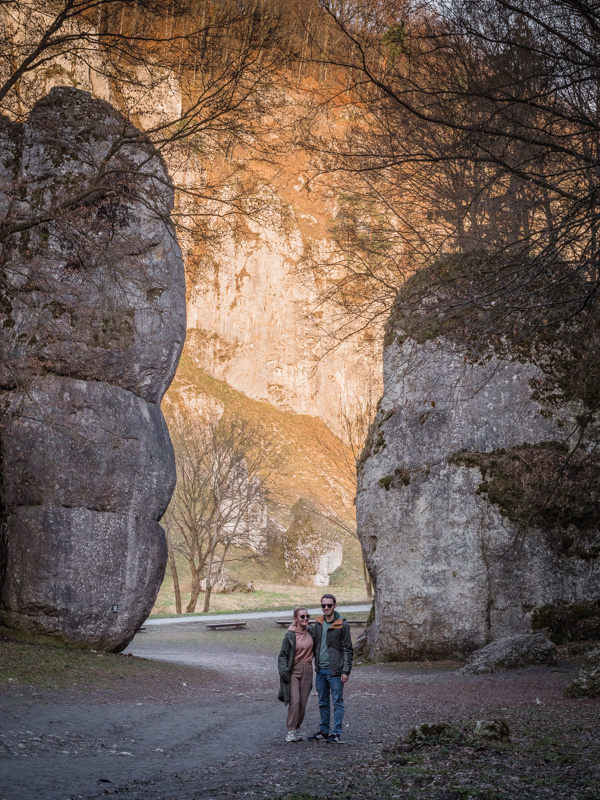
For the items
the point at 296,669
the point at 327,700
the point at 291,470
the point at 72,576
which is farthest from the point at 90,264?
the point at 291,470

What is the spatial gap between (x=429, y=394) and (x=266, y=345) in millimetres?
50908

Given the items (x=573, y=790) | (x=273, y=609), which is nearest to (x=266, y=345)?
(x=273, y=609)

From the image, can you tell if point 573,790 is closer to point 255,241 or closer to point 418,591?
point 418,591

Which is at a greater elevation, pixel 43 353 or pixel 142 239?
pixel 142 239

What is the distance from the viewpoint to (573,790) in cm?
522

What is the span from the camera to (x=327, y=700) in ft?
25.5

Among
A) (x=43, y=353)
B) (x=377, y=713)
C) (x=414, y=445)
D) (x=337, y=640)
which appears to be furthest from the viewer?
(x=414, y=445)

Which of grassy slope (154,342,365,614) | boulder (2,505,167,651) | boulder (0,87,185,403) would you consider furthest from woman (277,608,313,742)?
grassy slope (154,342,365,614)

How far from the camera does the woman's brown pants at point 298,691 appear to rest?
7.74 m

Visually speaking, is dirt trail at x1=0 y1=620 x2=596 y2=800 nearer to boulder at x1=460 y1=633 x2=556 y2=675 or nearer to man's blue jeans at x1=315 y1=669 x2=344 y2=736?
man's blue jeans at x1=315 y1=669 x2=344 y2=736

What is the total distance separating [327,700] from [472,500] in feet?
24.6

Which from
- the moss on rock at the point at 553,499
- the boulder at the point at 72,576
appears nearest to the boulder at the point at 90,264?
the boulder at the point at 72,576

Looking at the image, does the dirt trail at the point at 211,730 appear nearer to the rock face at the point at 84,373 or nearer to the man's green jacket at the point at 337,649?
the man's green jacket at the point at 337,649

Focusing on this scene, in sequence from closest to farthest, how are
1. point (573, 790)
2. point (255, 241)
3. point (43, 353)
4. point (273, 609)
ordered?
1. point (573, 790)
2. point (43, 353)
3. point (273, 609)
4. point (255, 241)
